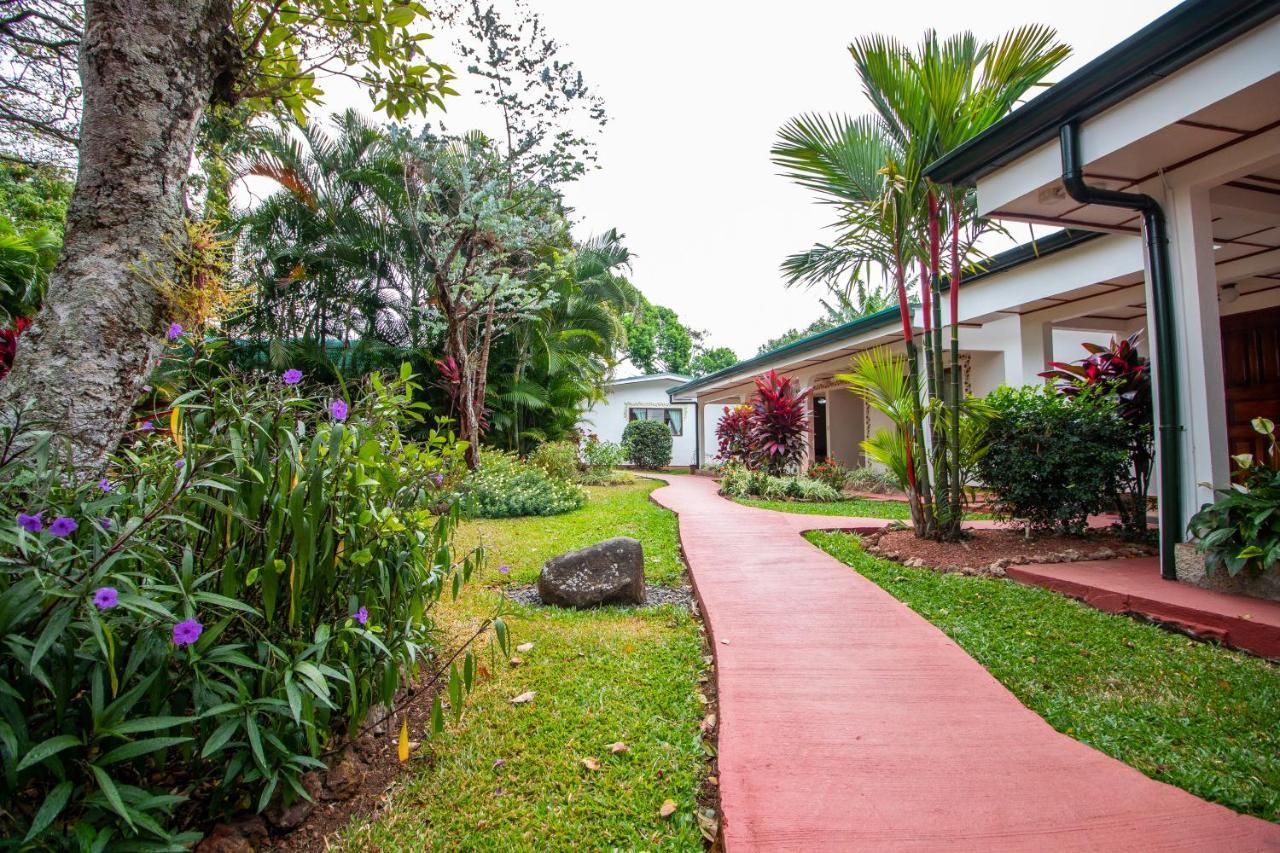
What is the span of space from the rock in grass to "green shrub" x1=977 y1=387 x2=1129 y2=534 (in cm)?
347

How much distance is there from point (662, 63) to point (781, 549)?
6.15 metres

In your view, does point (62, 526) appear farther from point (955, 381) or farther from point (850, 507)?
point (850, 507)

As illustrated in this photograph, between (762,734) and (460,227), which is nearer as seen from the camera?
(762,734)

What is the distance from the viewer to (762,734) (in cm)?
224

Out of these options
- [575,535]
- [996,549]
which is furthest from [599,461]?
[996,549]

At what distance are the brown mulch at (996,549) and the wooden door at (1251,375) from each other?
2771 mm

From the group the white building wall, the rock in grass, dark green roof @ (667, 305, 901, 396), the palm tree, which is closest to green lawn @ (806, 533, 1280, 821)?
the rock in grass

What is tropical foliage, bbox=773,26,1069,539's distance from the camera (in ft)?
15.2

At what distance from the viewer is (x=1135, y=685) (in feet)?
8.84

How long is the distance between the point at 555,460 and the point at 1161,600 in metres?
9.52

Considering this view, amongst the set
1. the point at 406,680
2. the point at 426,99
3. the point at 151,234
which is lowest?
the point at 406,680

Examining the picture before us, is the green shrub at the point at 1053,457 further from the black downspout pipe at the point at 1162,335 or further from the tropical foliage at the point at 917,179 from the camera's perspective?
the black downspout pipe at the point at 1162,335

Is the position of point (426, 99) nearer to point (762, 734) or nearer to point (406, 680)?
point (406, 680)

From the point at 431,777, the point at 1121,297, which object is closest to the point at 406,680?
the point at 431,777
